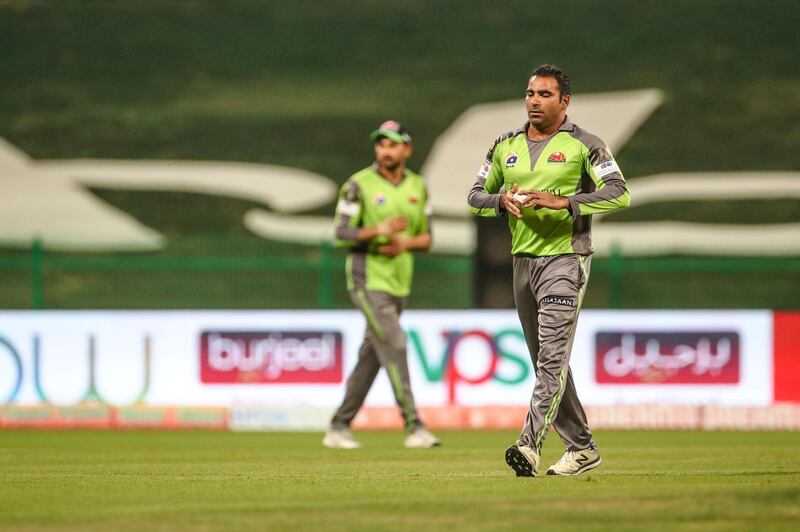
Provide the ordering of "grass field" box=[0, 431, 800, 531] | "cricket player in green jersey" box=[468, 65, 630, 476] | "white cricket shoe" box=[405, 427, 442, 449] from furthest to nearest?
"white cricket shoe" box=[405, 427, 442, 449]
"cricket player in green jersey" box=[468, 65, 630, 476]
"grass field" box=[0, 431, 800, 531]

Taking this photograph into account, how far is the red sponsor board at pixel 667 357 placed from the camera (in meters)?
15.0

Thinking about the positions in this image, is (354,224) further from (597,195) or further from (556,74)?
(597,195)

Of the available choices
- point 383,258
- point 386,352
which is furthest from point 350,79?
point 386,352

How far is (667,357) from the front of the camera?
15.1 metres

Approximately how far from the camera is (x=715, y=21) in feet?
125

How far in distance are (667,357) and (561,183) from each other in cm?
696

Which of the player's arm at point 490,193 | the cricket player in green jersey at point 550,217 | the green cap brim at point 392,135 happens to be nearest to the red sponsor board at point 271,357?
the green cap brim at point 392,135

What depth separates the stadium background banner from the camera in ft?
49.3

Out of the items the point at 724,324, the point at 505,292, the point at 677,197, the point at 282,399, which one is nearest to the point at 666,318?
the point at 724,324

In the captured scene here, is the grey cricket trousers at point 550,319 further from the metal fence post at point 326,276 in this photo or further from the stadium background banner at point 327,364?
the metal fence post at point 326,276

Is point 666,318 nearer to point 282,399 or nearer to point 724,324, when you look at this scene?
point 724,324

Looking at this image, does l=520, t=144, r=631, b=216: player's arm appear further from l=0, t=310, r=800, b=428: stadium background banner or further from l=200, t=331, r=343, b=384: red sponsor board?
l=200, t=331, r=343, b=384: red sponsor board

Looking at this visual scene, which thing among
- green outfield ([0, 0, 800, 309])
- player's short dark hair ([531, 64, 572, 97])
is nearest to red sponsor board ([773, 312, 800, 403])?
player's short dark hair ([531, 64, 572, 97])

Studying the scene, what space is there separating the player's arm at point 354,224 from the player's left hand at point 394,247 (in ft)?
0.23
